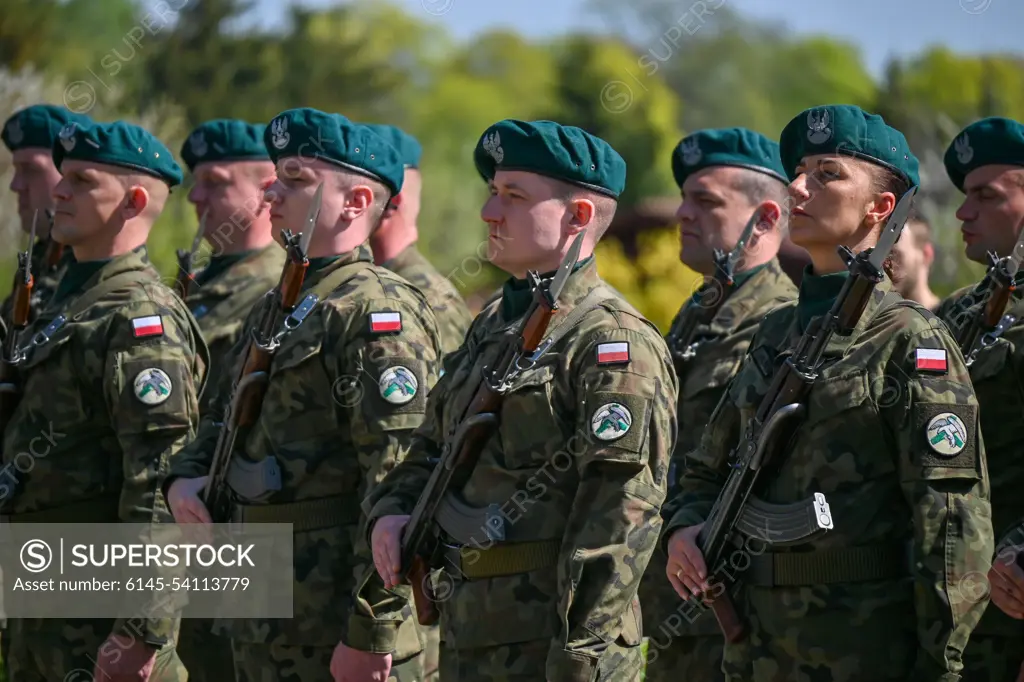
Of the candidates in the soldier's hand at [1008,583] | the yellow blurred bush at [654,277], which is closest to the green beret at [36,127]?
the soldier's hand at [1008,583]

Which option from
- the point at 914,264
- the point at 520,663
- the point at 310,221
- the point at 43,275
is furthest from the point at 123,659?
the point at 914,264

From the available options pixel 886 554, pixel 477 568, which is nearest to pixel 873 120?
pixel 886 554

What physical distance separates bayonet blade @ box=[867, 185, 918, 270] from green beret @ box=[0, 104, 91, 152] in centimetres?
519

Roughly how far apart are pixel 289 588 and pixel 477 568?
1017 mm

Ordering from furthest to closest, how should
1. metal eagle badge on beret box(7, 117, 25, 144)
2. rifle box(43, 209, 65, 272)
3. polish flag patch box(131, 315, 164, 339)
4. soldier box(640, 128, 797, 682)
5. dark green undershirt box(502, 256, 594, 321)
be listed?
metal eagle badge on beret box(7, 117, 25, 144), rifle box(43, 209, 65, 272), soldier box(640, 128, 797, 682), polish flag patch box(131, 315, 164, 339), dark green undershirt box(502, 256, 594, 321)

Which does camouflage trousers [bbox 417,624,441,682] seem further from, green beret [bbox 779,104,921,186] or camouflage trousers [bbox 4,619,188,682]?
green beret [bbox 779,104,921,186]

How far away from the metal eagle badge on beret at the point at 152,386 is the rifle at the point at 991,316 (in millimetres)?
2832

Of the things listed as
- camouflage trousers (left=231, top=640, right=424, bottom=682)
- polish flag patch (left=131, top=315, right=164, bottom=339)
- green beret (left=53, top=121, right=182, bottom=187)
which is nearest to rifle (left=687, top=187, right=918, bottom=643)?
camouflage trousers (left=231, top=640, right=424, bottom=682)

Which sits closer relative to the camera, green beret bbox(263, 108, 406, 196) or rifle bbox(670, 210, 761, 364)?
green beret bbox(263, 108, 406, 196)

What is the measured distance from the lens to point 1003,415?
5.02 metres

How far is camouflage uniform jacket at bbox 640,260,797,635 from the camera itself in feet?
19.7

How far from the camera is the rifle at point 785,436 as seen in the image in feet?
13.3

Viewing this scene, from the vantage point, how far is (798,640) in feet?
→ 13.5

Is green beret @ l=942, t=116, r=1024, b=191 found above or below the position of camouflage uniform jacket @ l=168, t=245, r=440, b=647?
above
